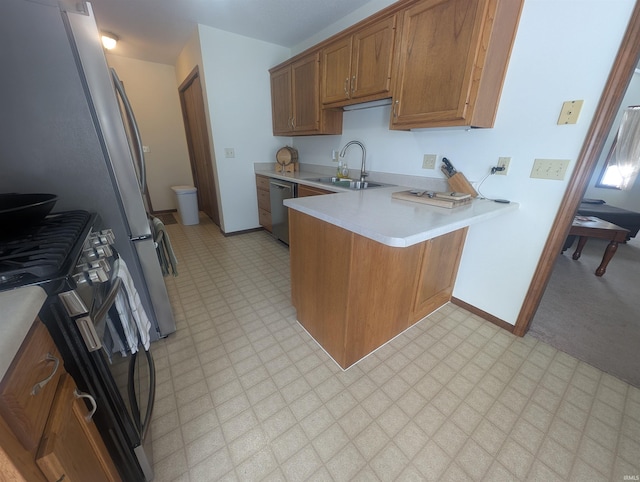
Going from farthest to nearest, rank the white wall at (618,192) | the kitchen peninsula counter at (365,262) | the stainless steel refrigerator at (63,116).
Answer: the white wall at (618,192) < the kitchen peninsula counter at (365,262) < the stainless steel refrigerator at (63,116)

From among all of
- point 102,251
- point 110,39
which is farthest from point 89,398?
point 110,39

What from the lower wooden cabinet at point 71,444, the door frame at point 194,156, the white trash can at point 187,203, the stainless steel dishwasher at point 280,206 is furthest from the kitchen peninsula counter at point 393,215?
the white trash can at point 187,203

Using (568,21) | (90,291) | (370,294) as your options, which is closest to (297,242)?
(370,294)

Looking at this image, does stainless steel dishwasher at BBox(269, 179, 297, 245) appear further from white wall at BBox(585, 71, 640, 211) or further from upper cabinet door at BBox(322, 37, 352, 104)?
white wall at BBox(585, 71, 640, 211)

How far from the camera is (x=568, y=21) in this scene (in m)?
1.28

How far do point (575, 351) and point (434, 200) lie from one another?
1.33m

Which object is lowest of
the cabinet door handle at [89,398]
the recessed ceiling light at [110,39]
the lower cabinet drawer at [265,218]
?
the lower cabinet drawer at [265,218]

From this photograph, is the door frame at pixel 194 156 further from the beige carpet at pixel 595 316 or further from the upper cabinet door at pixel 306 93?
the beige carpet at pixel 595 316

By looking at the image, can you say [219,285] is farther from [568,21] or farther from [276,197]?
[568,21]

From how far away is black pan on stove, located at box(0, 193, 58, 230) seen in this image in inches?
28.0

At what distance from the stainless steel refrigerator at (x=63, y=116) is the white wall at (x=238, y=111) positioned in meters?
2.01

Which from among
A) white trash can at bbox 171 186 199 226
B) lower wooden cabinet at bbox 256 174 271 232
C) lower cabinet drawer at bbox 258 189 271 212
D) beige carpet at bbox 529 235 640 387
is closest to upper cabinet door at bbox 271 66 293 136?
lower wooden cabinet at bbox 256 174 271 232

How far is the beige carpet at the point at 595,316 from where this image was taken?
153 cm

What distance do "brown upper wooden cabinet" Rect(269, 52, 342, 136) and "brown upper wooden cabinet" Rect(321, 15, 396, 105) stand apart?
0.17m
